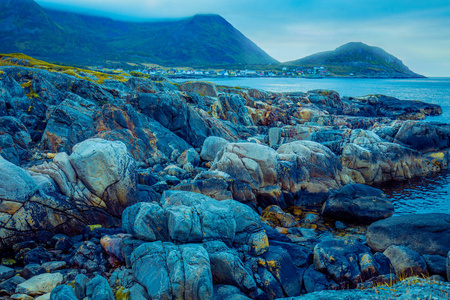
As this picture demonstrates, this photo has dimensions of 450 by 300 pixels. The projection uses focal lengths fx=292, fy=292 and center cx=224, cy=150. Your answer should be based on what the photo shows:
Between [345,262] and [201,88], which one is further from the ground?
[201,88]

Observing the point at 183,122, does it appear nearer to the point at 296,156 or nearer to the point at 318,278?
the point at 296,156

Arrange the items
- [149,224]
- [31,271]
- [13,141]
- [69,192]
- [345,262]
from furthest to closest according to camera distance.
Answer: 1. [13,141]
2. [69,192]
3. [149,224]
4. [345,262]
5. [31,271]

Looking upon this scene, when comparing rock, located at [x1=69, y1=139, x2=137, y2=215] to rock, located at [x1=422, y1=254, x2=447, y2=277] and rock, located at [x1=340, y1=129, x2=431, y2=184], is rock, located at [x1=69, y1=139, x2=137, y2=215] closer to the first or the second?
rock, located at [x1=422, y1=254, x2=447, y2=277]

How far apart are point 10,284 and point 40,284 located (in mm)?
1288

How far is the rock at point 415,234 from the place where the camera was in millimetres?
17062

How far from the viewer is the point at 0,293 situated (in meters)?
11.8

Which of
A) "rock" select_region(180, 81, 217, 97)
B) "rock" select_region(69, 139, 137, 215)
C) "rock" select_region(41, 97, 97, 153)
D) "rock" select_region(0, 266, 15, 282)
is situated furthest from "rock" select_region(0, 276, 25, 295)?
"rock" select_region(180, 81, 217, 97)

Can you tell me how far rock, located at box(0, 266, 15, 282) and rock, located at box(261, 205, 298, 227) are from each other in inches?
656

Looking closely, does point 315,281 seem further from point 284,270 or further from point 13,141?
point 13,141

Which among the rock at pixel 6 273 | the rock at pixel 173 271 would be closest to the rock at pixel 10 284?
the rock at pixel 6 273

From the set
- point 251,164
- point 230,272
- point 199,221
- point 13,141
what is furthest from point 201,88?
point 230,272

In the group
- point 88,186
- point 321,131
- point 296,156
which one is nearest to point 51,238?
point 88,186

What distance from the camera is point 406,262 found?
14516 millimetres

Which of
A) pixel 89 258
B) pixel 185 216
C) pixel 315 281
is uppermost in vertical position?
pixel 185 216
